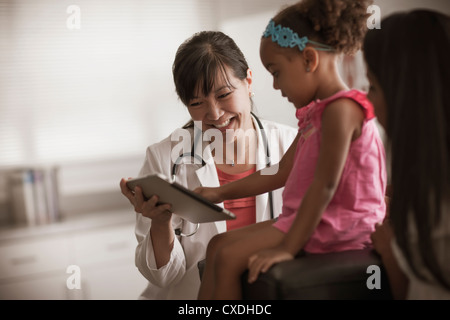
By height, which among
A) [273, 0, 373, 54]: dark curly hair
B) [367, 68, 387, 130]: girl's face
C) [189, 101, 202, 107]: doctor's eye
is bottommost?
[189, 101, 202, 107]: doctor's eye

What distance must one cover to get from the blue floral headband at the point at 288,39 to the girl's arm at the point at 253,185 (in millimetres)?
332

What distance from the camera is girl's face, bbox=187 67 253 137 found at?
167cm

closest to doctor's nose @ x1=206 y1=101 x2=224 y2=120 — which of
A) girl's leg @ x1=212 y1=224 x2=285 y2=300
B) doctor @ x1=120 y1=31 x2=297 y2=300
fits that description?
doctor @ x1=120 y1=31 x2=297 y2=300

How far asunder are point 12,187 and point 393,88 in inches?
94.1

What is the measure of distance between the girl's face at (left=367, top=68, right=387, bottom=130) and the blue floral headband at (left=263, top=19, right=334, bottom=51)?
0.18m

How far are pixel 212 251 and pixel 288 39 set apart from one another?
57 centimetres

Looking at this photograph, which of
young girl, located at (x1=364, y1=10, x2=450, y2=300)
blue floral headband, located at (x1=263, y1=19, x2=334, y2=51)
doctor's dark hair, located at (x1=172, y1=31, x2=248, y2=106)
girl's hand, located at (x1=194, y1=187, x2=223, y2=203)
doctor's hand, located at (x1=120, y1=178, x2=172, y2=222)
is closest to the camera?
young girl, located at (x1=364, y1=10, x2=450, y2=300)

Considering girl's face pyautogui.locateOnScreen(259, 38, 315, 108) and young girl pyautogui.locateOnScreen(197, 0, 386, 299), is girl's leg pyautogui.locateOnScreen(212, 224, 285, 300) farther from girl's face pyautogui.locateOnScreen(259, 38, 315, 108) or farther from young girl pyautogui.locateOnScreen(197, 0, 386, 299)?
Answer: girl's face pyautogui.locateOnScreen(259, 38, 315, 108)

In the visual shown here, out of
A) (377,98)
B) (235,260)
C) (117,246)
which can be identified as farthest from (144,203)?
(117,246)

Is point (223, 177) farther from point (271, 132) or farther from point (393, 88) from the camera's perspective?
point (393, 88)

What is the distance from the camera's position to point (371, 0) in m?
1.23

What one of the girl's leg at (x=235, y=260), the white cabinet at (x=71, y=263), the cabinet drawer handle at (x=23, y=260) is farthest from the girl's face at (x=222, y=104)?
the cabinet drawer handle at (x=23, y=260)

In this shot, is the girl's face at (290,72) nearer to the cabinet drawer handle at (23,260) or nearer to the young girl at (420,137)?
the young girl at (420,137)

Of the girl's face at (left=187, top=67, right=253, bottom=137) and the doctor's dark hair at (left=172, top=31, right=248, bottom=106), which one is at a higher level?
the doctor's dark hair at (left=172, top=31, right=248, bottom=106)
